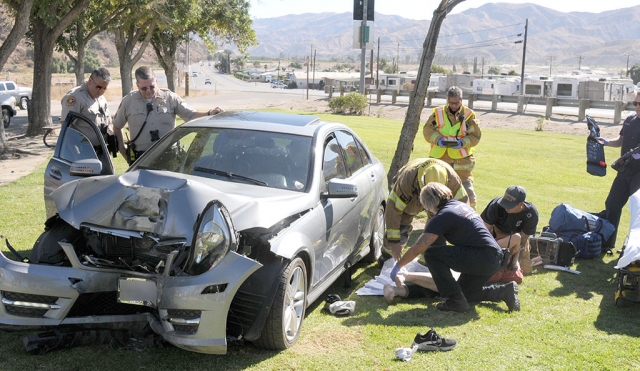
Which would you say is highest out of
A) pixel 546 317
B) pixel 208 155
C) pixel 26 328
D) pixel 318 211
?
pixel 208 155

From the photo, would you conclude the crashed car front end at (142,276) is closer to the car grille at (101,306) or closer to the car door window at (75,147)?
the car grille at (101,306)

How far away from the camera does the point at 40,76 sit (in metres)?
18.6

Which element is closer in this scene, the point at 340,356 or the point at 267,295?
the point at 267,295

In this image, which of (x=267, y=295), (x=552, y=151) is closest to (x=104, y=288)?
(x=267, y=295)

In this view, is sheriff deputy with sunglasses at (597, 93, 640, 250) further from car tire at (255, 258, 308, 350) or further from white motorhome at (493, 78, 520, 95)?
white motorhome at (493, 78, 520, 95)

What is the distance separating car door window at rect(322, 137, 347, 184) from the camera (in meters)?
5.44

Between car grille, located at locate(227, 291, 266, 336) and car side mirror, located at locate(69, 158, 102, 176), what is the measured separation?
1.85 meters

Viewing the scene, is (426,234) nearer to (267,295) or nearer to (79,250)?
(267,295)

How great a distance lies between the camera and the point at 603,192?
1229cm

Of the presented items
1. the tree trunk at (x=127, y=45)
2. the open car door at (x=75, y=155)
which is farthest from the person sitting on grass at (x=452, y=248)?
the tree trunk at (x=127, y=45)

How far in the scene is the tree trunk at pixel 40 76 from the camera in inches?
714

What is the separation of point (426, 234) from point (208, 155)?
73.5 inches

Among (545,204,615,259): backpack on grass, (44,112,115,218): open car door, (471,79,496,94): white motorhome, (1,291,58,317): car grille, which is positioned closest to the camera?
(1,291,58,317): car grille

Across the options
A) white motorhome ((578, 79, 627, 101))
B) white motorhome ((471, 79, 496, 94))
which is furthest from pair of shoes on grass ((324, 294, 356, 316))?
white motorhome ((471, 79, 496, 94))
